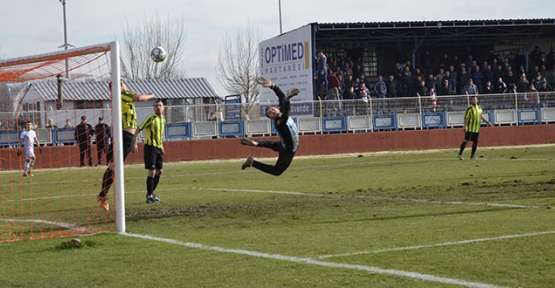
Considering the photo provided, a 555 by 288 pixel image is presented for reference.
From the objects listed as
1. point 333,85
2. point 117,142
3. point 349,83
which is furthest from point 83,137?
point 117,142

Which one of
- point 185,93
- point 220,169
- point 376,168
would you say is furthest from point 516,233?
point 185,93

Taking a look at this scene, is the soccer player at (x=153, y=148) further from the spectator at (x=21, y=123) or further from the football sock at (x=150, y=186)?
the spectator at (x=21, y=123)

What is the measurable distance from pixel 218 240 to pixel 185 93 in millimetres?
43541

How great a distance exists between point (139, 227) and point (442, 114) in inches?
1100

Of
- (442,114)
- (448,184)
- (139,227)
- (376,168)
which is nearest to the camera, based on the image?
(139,227)

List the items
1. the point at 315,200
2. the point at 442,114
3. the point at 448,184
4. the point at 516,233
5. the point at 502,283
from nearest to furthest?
the point at 502,283
the point at 516,233
the point at 315,200
the point at 448,184
the point at 442,114

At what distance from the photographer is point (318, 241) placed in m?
9.22

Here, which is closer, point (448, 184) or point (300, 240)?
point (300, 240)

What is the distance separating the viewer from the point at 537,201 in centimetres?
1290

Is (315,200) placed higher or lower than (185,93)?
lower

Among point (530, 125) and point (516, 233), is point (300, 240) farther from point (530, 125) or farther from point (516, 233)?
point (530, 125)

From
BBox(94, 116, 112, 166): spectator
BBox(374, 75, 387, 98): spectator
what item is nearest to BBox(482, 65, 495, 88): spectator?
BBox(374, 75, 387, 98): spectator

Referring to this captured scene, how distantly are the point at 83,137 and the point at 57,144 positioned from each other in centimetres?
365

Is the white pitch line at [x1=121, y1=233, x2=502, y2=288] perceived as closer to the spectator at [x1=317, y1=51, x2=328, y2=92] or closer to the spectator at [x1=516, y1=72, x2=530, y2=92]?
the spectator at [x1=317, y1=51, x2=328, y2=92]
